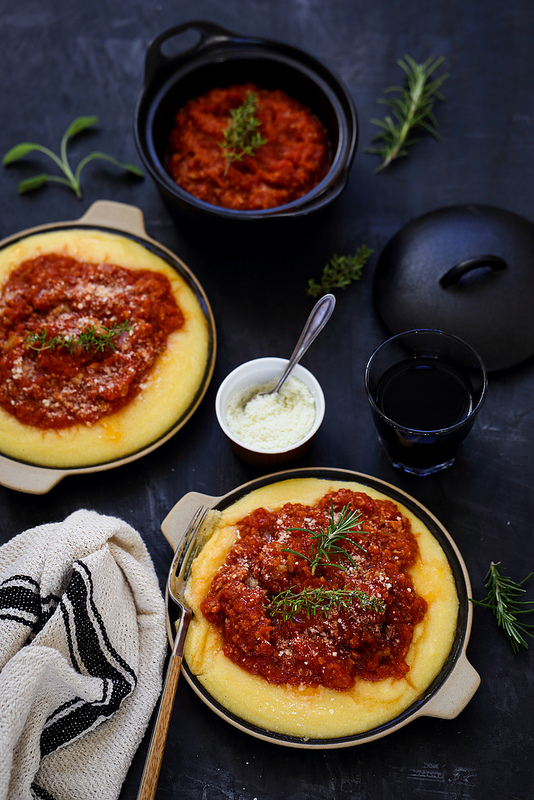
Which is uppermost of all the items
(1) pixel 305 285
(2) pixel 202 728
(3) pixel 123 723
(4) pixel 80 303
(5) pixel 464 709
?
(4) pixel 80 303

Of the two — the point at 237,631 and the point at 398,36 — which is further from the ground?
the point at 398,36

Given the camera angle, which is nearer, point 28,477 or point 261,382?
point 28,477

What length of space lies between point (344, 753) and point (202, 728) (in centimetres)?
44

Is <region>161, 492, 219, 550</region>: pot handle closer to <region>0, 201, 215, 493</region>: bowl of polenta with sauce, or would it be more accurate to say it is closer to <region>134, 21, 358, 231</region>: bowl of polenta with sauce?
<region>0, 201, 215, 493</region>: bowl of polenta with sauce

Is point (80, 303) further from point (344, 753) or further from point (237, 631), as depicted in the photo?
point (344, 753)

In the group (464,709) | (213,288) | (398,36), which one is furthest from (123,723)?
(398,36)

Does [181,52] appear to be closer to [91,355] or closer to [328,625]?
[91,355]

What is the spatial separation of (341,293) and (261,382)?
0.53 metres

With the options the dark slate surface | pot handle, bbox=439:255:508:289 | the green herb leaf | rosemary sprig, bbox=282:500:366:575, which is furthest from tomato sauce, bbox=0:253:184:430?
pot handle, bbox=439:255:508:289

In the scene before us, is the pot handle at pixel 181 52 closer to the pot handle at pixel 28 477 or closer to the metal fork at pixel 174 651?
the pot handle at pixel 28 477

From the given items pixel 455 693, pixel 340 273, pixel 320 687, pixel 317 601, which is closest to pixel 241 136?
pixel 340 273

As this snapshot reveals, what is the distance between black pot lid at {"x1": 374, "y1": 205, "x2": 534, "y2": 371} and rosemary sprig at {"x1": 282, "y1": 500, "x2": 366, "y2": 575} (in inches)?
31.3

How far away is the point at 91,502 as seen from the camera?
2449mm

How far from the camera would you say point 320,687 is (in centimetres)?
204
